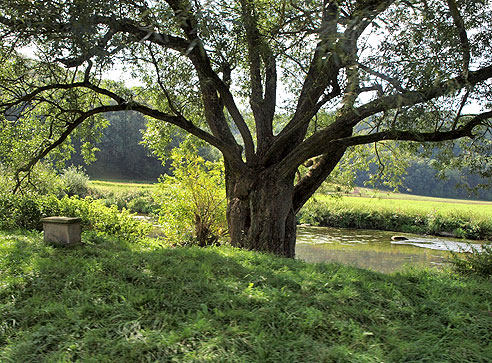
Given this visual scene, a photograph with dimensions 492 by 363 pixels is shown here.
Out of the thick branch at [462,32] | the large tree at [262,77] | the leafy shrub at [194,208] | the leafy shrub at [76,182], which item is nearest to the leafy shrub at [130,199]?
the leafy shrub at [76,182]

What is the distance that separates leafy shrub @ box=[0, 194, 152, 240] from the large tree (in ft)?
4.06

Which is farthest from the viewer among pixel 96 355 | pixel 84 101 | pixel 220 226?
pixel 220 226

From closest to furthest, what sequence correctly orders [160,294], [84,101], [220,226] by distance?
[160,294] < [84,101] < [220,226]

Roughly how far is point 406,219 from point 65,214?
1823cm

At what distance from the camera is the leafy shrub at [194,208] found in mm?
11148

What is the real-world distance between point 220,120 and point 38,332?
18.3ft

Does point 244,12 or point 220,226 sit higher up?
point 244,12

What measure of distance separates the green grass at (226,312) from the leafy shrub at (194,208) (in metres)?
6.16

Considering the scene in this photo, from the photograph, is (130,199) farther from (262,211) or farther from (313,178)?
(262,211)

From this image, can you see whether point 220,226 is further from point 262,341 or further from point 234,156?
point 262,341

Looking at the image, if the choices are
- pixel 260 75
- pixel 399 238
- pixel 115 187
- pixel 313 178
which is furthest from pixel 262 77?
pixel 115 187

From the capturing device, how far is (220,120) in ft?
26.0

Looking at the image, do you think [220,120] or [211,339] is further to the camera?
[220,120]

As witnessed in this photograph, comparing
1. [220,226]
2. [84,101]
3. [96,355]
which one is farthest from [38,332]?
[220,226]
